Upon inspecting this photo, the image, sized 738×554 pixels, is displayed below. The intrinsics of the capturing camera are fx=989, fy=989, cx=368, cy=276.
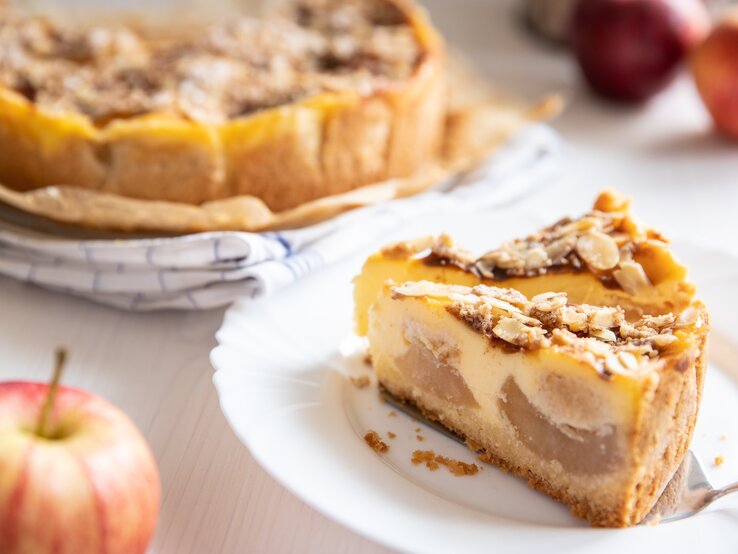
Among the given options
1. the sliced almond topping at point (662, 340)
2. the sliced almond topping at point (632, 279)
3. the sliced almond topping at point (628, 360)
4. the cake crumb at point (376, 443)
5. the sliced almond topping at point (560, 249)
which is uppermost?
the sliced almond topping at point (662, 340)

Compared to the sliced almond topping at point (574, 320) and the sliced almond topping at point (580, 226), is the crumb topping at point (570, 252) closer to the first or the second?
the sliced almond topping at point (580, 226)

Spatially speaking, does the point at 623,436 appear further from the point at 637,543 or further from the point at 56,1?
the point at 56,1

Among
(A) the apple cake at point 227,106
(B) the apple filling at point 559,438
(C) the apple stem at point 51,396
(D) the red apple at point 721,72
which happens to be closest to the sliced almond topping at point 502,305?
(B) the apple filling at point 559,438

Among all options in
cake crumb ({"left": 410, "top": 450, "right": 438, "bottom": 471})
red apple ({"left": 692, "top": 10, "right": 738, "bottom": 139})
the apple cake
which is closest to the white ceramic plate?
cake crumb ({"left": 410, "top": 450, "right": 438, "bottom": 471})

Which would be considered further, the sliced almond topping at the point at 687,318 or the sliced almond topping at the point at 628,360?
the sliced almond topping at the point at 687,318

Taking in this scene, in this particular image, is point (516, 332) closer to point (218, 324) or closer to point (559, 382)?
point (559, 382)
